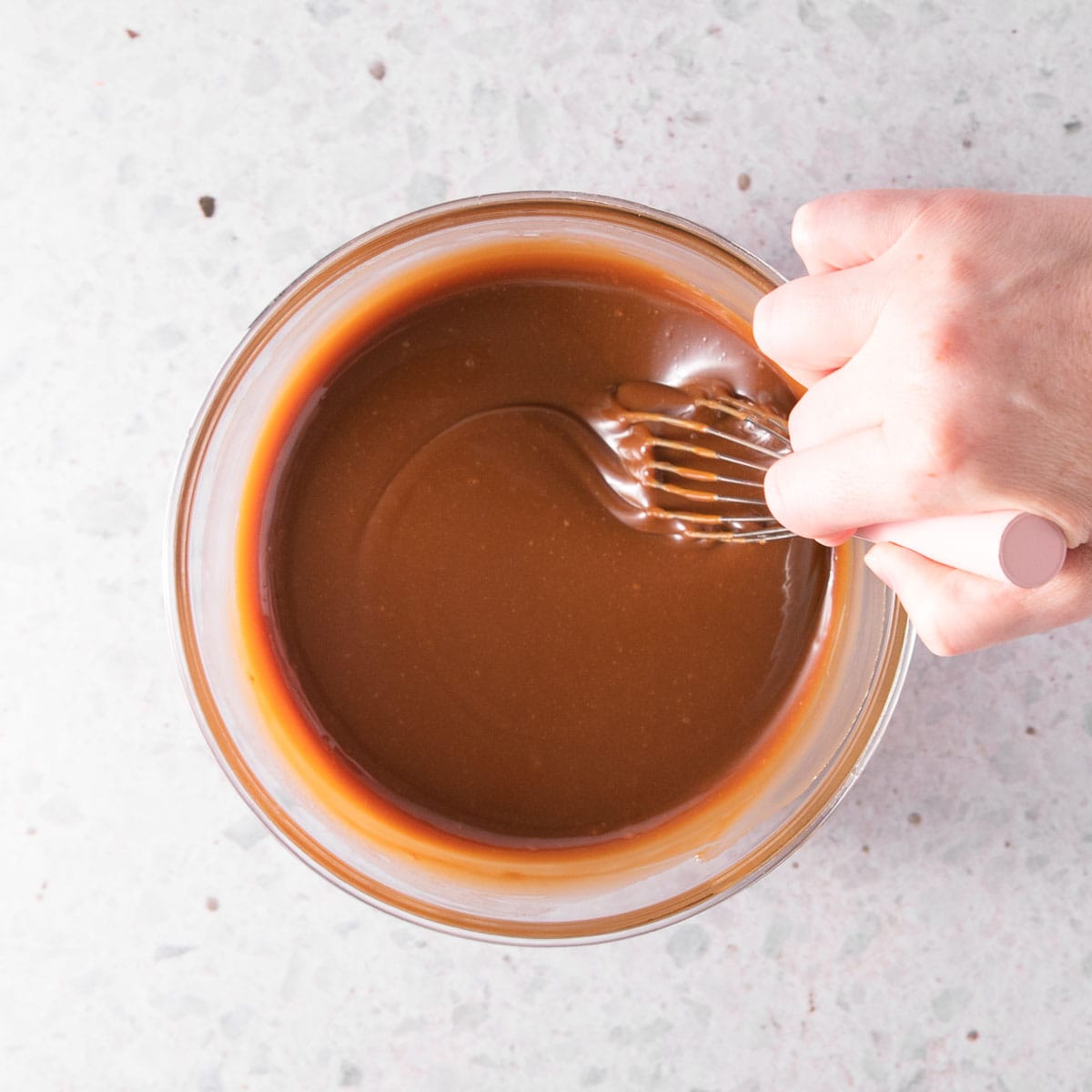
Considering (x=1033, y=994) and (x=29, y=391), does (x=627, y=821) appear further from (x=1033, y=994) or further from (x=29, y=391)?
(x=29, y=391)

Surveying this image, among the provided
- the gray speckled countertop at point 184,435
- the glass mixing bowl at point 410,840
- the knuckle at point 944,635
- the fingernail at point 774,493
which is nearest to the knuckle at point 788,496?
the fingernail at point 774,493

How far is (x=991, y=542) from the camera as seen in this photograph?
764mm

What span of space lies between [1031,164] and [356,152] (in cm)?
68

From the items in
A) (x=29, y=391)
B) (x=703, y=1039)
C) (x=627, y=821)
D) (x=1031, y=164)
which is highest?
(x=29, y=391)

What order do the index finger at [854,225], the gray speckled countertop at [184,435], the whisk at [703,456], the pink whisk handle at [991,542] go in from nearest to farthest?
the pink whisk handle at [991,542], the index finger at [854,225], the whisk at [703,456], the gray speckled countertop at [184,435]

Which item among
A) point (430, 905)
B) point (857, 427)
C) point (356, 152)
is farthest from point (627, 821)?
point (356, 152)

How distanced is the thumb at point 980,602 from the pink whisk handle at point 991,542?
0.01 metres

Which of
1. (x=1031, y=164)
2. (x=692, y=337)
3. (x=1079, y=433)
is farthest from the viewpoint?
(x=1031, y=164)

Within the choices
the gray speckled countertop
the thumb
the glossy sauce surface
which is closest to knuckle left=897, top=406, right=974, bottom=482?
the thumb

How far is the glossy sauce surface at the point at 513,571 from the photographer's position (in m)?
0.98

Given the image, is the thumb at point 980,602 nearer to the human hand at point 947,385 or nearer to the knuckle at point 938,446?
the human hand at point 947,385

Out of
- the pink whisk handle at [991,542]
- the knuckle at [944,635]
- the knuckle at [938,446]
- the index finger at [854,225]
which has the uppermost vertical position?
the index finger at [854,225]

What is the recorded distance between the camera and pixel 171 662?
42.6 inches

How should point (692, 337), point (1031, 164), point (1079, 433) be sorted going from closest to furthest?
1. point (1079, 433)
2. point (692, 337)
3. point (1031, 164)
